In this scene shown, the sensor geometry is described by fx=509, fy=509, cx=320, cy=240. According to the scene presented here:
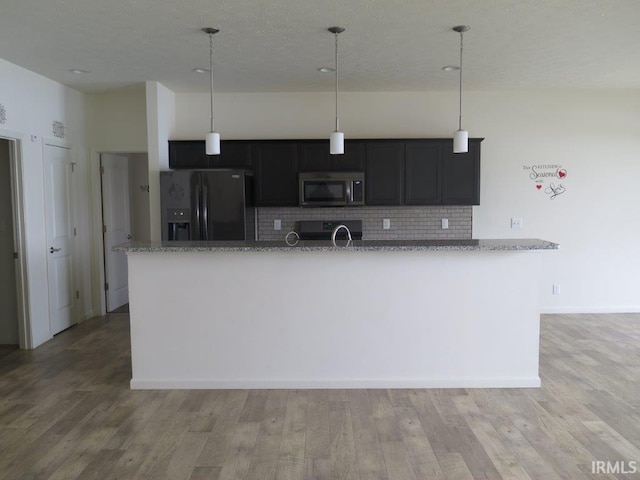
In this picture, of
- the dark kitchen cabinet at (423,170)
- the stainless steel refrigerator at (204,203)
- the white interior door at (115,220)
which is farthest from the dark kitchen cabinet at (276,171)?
the white interior door at (115,220)

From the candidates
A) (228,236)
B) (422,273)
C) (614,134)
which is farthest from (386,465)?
(614,134)

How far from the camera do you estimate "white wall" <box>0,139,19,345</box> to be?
5152 millimetres

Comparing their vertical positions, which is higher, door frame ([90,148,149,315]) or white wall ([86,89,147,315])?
white wall ([86,89,147,315])

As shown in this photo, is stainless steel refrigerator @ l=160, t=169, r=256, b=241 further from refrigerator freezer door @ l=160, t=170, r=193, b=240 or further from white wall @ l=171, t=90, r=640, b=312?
white wall @ l=171, t=90, r=640, b=312

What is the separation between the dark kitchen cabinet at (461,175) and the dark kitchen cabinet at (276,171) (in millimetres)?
1773

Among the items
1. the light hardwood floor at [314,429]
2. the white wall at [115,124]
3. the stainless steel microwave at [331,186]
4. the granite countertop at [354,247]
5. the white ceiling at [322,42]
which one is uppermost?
the white ceiling at [322,42]

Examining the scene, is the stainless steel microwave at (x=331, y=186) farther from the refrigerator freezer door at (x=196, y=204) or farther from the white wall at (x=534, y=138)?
the refrigerator freezer door at (x=196, y=204)

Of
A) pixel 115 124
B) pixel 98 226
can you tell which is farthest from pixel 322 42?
pixel 98 226

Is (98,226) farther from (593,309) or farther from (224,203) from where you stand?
(593,309)

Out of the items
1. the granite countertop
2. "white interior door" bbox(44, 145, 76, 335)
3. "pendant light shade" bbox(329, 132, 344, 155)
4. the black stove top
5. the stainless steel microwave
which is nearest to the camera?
the granite countertop

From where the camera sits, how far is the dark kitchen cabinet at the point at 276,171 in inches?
237

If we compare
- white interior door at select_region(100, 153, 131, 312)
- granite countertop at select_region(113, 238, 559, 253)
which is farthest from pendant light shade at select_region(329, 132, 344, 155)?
white interior door at select_region(100, 153, 131, 312)

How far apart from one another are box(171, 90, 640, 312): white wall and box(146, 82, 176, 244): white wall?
516mm

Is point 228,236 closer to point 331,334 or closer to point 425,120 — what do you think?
point 331,334
